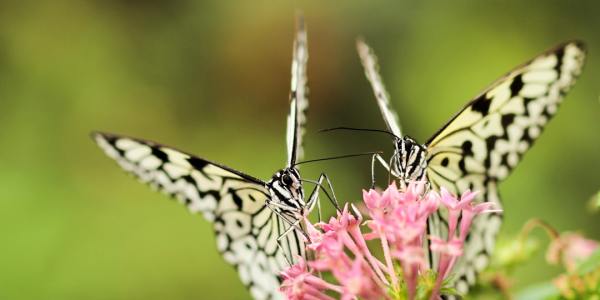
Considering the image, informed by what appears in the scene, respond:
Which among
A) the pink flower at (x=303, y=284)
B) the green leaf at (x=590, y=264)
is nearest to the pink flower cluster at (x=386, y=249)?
the pink flower at (x=303, y=284)

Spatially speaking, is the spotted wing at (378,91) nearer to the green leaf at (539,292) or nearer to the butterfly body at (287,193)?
the butterfly body at (287,193)

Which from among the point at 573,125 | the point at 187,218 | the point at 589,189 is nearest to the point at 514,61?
the point at 573,125

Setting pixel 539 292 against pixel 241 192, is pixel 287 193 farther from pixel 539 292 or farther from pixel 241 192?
pixel 539 292

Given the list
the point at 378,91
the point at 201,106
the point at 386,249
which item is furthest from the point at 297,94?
the point at 201,106

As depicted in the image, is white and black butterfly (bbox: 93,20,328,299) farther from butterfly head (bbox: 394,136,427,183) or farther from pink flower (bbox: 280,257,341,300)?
pink flower (bbox: 280,257,341,300)

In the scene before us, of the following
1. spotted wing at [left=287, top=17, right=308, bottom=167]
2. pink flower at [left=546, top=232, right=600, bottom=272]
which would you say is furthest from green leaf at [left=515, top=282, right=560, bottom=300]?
spotted wing at [left=287, top=17, right=308, bottom=167]

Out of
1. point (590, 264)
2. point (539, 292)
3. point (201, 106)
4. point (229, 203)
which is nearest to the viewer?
point (590, 264)
